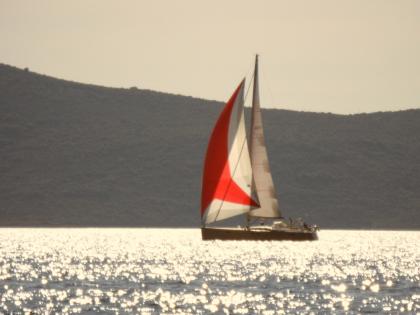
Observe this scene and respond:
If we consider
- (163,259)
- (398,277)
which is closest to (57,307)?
(398,277)

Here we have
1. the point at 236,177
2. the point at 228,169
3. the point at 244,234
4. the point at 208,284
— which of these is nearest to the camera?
the point at 208,284

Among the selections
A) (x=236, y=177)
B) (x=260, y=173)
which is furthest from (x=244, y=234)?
(x=236, y=177)

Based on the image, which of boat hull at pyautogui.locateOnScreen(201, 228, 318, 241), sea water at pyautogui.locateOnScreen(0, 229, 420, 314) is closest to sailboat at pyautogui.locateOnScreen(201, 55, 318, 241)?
boat hull at pyautogui.locateOnScreen(201, 228, 318, 241)

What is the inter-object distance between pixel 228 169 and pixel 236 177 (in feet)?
2.75

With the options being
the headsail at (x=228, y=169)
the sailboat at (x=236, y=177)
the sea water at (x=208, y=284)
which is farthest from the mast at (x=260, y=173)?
the sea water at (x=208, y=284)

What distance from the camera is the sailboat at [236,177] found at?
259 ft

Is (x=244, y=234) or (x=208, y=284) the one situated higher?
(x=244, y=234)

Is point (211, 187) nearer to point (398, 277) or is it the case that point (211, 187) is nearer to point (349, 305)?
point (398, 277)

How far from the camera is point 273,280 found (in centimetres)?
5356

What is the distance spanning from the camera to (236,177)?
80.2 metres

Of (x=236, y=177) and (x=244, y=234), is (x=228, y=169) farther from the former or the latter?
(x=244, y=234)

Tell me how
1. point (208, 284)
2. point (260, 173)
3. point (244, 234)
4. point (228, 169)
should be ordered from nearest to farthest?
point (208, 284)
point (228, 169)
point (260, 173)
point (244, 234)

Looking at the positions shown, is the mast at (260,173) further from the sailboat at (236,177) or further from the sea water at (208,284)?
the sea water at (208,284)

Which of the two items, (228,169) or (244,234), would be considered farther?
(244,234)
